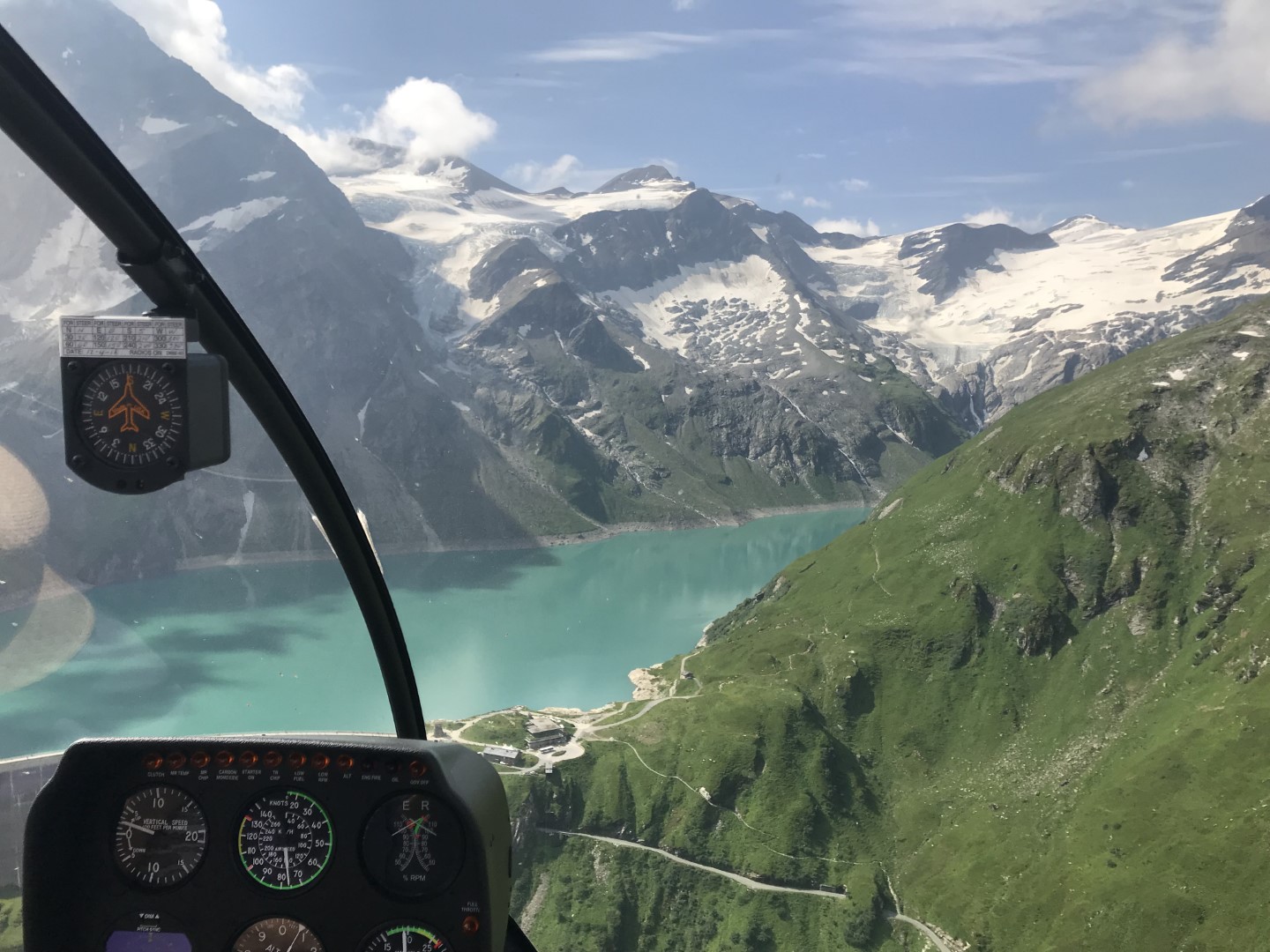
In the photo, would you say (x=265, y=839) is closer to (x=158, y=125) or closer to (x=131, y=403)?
(x=131, y=403)

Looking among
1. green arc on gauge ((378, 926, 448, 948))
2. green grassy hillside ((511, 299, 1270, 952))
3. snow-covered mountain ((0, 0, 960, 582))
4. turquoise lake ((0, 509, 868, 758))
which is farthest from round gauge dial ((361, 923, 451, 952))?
green grassy hillside ((511, 299, 1270, 952))

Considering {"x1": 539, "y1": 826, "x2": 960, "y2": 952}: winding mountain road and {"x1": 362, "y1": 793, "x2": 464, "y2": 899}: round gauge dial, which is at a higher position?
{"x1": 362, "y1": 793, "x2": 464, "y2": 899}: round gauge dial

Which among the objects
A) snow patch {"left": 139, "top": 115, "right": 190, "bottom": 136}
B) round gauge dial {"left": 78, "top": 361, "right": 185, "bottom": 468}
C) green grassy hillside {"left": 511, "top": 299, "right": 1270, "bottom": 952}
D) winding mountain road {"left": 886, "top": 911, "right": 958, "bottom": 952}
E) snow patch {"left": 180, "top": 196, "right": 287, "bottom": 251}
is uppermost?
snow patch {"left": 180, "top": 196, "right": 287, "bottom": 251}

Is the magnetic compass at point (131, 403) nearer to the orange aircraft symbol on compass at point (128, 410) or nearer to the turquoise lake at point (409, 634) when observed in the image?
the orange aircraft symbol on compass at point (128, 410)

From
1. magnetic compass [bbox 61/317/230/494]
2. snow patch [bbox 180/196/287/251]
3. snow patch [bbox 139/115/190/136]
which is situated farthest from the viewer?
snow patch [bbox 180/196/287/251]

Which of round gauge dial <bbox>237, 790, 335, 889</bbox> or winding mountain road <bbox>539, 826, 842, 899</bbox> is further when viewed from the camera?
winding mountain road <bbox>539, 826, 842, 899</bbox>

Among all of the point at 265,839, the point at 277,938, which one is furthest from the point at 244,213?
the point at 277,938

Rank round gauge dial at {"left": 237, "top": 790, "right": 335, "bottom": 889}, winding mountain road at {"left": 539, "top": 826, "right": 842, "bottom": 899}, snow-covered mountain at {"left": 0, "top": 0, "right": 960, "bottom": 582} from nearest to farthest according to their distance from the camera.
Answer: round gauge dial at {"left": 237, "top": 790, "right": 335, "bottom": 889} → snow-covered mountain at {"left": 0, "top": 0, "right": 960, "bottom": 582} → winding mountain road at {"left": 539, "top": 826, "right": 842, "bottom": 899}

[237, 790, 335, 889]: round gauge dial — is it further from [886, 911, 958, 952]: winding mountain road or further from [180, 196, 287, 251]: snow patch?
[886, 911, 958, 952]: winding mountain road
